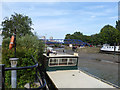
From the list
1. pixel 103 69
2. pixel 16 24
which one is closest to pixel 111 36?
pixel 103 69

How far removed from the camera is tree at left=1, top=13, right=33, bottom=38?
64.0 feet

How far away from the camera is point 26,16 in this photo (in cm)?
2208

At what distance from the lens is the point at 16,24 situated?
62.8 feet

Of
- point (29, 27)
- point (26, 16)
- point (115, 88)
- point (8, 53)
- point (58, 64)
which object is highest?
point (26, 16)

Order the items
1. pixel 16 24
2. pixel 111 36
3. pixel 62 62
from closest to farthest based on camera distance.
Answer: pixel 62 62 < pixel 16 24 < pixel 111 36

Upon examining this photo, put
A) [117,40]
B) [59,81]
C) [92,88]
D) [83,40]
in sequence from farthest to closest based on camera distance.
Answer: [83,40]
[117,40]
[59,81]
[92,88]

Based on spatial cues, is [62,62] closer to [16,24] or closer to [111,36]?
[16,24]

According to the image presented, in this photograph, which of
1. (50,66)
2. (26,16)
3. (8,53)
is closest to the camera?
(8,53)

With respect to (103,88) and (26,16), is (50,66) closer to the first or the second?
(103,88)

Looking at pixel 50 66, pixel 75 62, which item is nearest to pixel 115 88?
pixel 75 62

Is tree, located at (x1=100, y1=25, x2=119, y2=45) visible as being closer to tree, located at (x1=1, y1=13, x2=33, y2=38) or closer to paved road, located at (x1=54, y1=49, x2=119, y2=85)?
paved road, located at (x1=54, y1=49, x2=119, y2=85)

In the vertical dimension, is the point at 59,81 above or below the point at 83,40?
below

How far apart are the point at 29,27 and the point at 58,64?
476 inches

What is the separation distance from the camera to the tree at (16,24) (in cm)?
1952
